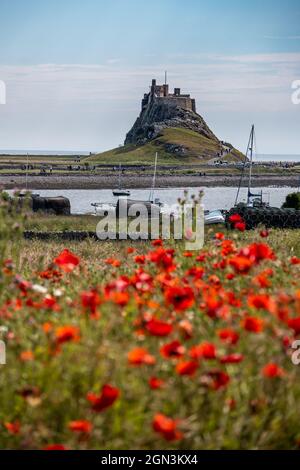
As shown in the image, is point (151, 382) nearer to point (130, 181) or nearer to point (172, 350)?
point (172, 350)

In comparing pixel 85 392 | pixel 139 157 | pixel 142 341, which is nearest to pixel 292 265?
pixel 142 341

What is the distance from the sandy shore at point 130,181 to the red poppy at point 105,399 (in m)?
97.3

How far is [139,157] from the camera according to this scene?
591ft

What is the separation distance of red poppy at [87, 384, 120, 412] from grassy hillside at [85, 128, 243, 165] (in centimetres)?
16537

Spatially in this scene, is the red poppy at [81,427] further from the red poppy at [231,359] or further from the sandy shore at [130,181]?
the sandy shore at [130,181]

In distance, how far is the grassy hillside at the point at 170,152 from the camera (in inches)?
6998

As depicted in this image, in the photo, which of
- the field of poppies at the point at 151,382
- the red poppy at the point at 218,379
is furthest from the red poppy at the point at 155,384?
the red poppy at the point at 218,379

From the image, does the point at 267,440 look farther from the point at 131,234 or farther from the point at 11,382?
the point at 131,234

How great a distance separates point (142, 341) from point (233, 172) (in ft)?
474

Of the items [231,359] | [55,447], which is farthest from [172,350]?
[55,447]

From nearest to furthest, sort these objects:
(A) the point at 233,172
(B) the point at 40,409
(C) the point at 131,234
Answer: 1. (B) the point at 40,409
2. (C) the point at 131,234
3. (A) the point at 233,172

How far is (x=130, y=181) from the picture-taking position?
122 metres

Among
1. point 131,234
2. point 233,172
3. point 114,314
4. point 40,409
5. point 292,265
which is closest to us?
point 40,409

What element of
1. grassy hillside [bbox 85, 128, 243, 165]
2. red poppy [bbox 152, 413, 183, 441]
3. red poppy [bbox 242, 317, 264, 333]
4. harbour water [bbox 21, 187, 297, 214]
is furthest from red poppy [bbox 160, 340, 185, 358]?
grassy hillside [bbox 85, 128, 243, 165]
